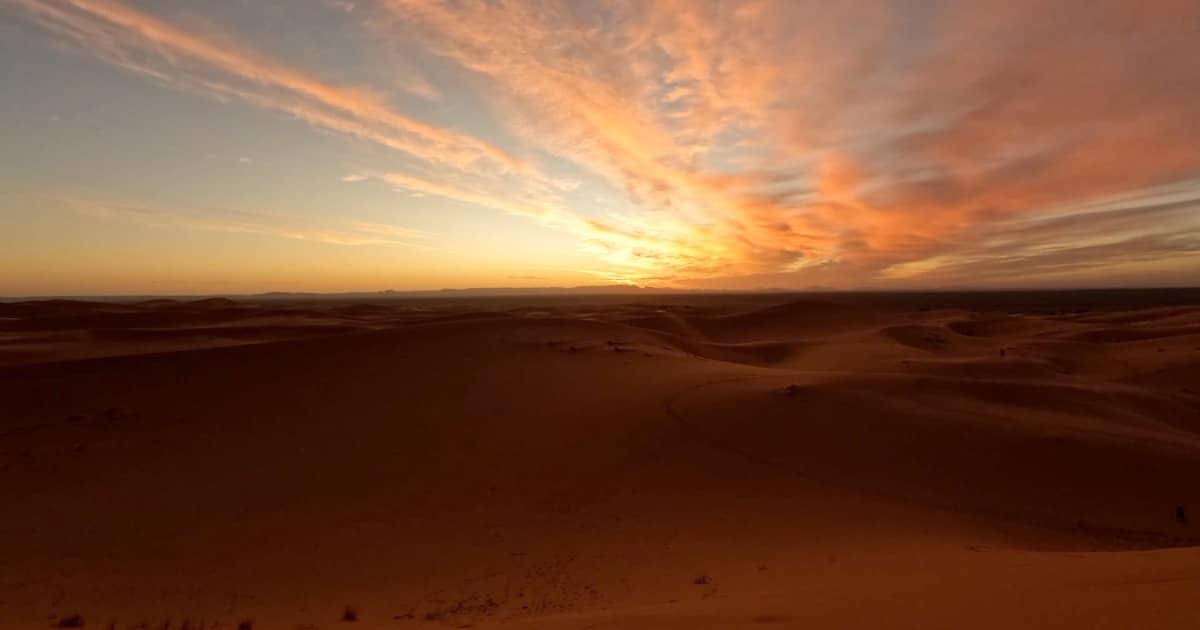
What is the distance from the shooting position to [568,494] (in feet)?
29.3

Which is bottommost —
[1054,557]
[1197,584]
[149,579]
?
[149,579]

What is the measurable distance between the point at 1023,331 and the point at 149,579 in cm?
4354

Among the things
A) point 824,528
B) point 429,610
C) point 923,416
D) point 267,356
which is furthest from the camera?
point 267,356

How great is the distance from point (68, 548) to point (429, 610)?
4.90m

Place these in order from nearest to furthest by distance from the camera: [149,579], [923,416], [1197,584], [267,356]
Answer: [1197,584], [149,579], [923,416], [267,356]

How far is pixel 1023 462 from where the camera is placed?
10789 mm

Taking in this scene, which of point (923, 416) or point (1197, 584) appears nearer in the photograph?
point (1197, 584)

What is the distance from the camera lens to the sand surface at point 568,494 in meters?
5.36

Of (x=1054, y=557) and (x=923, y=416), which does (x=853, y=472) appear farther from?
(x=1054, y=557)

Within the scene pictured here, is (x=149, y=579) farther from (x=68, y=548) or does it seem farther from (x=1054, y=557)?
(x=1054, y=557)

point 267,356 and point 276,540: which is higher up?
point 267,356

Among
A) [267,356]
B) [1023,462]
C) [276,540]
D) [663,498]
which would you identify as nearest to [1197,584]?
[663,498]

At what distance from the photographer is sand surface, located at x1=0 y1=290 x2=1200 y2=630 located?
5.36 meters

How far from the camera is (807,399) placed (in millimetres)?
13273
